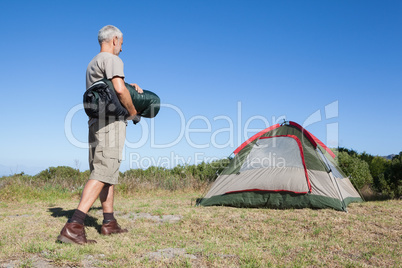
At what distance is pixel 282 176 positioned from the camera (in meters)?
6.39

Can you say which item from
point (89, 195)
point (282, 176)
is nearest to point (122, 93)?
point (89, 195)

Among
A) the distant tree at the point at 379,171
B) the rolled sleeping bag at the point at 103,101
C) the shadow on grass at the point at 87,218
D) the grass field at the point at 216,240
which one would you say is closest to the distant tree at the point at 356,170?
the distant tree at the point at 379,171

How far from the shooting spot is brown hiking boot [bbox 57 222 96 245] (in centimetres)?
322

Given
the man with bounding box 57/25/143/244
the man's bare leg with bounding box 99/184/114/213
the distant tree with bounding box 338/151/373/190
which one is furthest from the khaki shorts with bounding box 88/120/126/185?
the distant tree with bounding box 338/151/373/190

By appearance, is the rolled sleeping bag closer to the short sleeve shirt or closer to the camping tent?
the short sleeve shirt

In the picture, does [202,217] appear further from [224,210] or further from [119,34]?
[119,34]

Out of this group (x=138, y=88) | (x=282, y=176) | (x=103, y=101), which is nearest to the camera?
(x=103, y=101)

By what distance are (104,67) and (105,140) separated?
808mm

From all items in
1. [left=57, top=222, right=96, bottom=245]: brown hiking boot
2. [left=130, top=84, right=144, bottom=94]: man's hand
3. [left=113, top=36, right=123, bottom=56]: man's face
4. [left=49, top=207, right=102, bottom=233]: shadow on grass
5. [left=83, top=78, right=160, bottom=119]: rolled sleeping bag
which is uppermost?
[left=113, top=36, right=123, bottom=56]: man's face

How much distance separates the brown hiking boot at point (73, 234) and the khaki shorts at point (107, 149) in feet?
1.68

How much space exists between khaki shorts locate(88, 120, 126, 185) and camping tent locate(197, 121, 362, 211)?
11.1 ft

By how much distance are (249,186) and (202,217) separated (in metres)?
1.73

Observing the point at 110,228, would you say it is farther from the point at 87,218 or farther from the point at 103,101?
the point at 103,101

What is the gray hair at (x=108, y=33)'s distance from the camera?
3.81 metres
